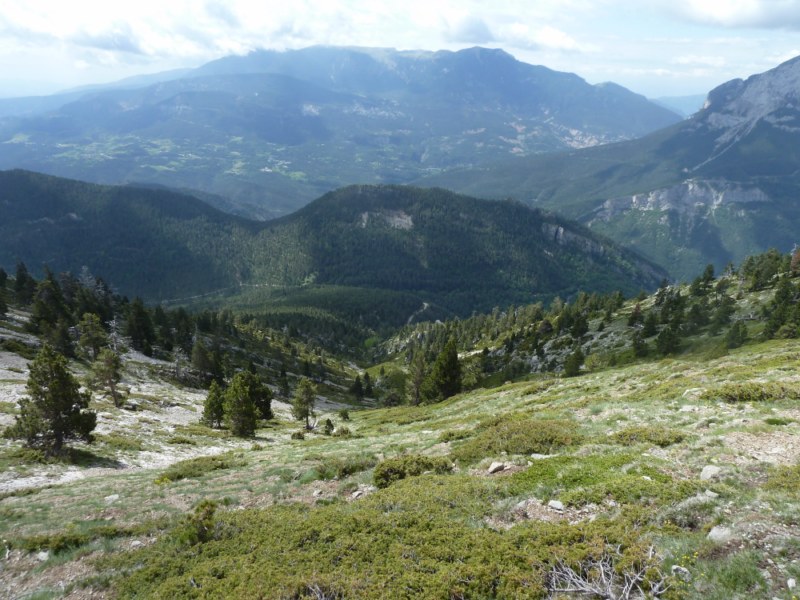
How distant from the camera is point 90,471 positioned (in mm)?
32781

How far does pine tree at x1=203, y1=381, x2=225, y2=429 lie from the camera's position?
6206 cm

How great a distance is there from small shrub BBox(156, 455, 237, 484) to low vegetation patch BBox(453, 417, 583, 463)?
1848 cm

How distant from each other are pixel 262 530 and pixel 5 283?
18514cm

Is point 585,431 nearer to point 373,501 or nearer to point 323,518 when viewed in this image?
point 373,501

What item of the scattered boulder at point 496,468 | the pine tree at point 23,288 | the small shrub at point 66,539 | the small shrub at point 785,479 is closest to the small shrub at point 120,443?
the small shrub at point 66,539

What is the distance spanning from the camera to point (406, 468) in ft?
74.2

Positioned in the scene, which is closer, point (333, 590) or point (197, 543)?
point (333, 590)

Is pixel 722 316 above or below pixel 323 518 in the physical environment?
below

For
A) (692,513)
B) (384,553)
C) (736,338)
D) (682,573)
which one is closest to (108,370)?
(384,553)

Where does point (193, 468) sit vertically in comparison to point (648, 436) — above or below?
below

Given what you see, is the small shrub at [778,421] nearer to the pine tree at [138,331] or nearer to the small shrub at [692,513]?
the small shrub at [692,513]

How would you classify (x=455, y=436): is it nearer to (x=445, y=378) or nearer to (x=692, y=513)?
(x=692, y=513)

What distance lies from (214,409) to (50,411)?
28641 millimetres

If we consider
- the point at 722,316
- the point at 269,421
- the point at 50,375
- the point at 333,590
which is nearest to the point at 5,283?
the point at 269,421
